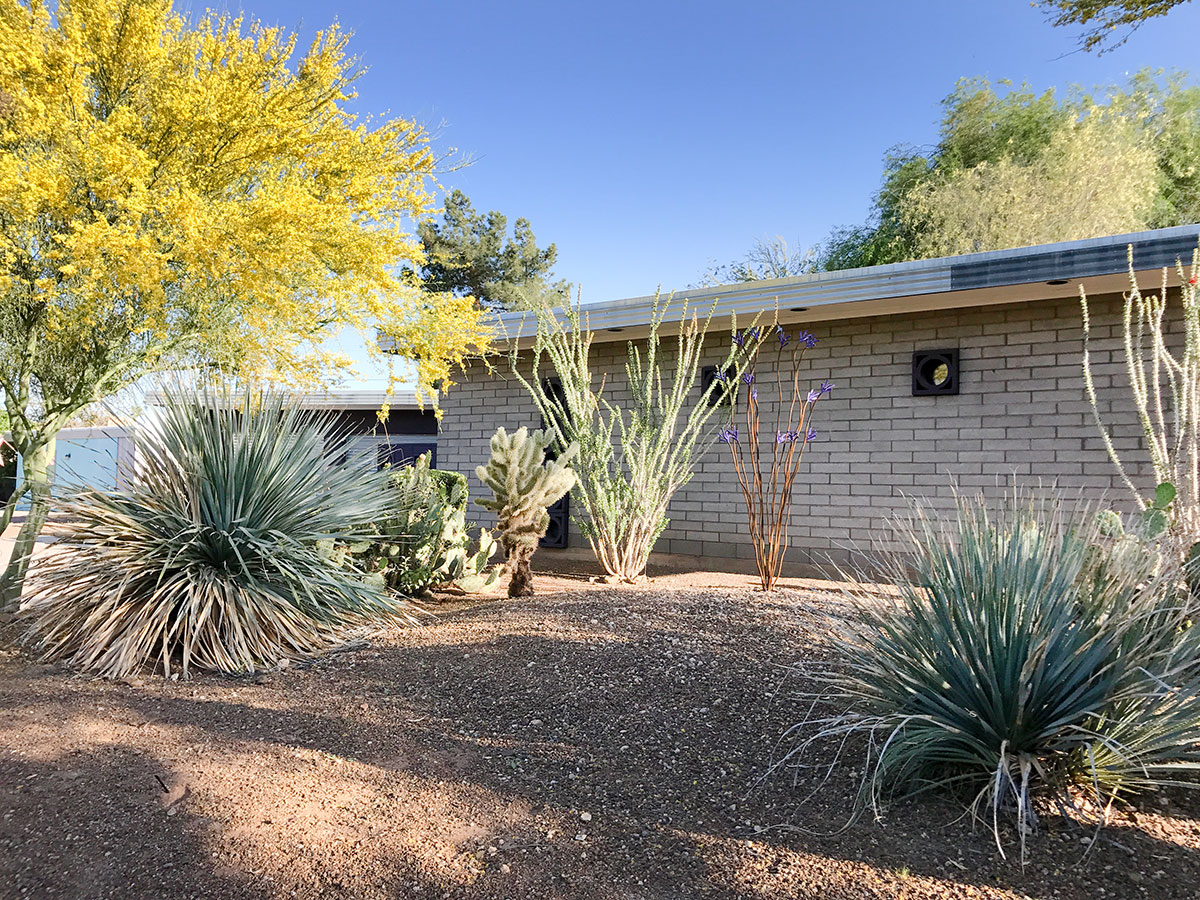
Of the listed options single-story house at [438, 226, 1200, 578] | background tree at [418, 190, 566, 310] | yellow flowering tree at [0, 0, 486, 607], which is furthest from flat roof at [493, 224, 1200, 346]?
background tree at [418, 190, 566, 310]

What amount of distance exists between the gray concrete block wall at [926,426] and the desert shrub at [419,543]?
10.5 ft

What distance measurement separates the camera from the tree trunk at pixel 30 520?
223 inches

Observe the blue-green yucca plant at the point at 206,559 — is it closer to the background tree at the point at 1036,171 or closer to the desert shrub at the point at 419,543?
the desert shrub at the point at 419,543

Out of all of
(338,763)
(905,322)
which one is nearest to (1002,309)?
(905,322)

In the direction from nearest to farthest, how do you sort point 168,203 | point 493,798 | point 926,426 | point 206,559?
point 493,798, point 206,559, point 168,203, point 926,426

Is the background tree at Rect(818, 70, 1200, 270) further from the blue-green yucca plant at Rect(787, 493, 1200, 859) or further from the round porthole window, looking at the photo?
the blue-green yucca plant at Rect(787, 493, 1200, 859)

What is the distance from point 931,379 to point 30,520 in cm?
791

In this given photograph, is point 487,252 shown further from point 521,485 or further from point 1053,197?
point 521,485

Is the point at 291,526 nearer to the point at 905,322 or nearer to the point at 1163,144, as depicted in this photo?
the point at 905,322

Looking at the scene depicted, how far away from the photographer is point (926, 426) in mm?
8391

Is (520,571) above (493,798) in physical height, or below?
above

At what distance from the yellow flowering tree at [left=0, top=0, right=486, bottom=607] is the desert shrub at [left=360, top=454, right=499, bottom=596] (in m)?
1.81

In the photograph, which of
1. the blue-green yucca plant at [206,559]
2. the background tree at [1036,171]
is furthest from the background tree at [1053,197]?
the blue-green yucca plant at [206,559]

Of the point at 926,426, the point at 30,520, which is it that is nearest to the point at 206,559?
the point at 30,520
